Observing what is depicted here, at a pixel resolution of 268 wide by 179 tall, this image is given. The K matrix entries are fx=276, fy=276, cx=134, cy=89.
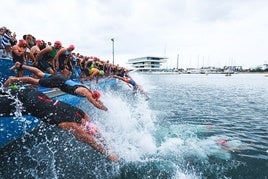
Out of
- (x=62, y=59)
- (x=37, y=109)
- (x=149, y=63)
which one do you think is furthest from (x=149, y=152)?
(x=149, y=63)

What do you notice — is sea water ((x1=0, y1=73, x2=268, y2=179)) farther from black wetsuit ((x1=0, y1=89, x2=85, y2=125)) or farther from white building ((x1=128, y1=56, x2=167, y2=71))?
white building ((x1=128, y1=56, x2=167, y2=71))

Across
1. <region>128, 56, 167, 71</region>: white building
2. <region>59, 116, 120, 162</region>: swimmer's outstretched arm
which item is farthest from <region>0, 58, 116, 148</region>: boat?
<region>128, 56, 167, 71</region>: white building

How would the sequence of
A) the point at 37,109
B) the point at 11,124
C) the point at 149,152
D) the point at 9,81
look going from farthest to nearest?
the point at 149,152 < the point at 11,124 < the point at 9,81 < the point at 37,109

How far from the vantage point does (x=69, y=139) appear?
8570mm

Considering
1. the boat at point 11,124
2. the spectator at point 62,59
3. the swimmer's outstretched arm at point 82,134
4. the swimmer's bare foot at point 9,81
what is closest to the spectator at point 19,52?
the boat at point 11,124

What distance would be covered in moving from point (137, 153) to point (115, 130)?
276 cm

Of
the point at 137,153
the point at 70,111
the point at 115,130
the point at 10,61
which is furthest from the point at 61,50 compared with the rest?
the point at 70,111

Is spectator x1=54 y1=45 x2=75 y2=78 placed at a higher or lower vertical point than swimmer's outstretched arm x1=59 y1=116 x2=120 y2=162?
higher

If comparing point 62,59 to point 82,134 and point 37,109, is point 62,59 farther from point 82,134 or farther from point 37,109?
point 82,134

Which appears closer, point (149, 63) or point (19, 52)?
point (19, 52)

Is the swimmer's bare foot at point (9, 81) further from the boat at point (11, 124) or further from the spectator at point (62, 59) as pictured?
the spectator at point (62, 59)

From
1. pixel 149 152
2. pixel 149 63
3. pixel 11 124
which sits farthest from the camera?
pixel 149 63

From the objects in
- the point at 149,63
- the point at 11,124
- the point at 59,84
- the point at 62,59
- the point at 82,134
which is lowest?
the point at 11,124

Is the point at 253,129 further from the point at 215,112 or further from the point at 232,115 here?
the point at 215,112
